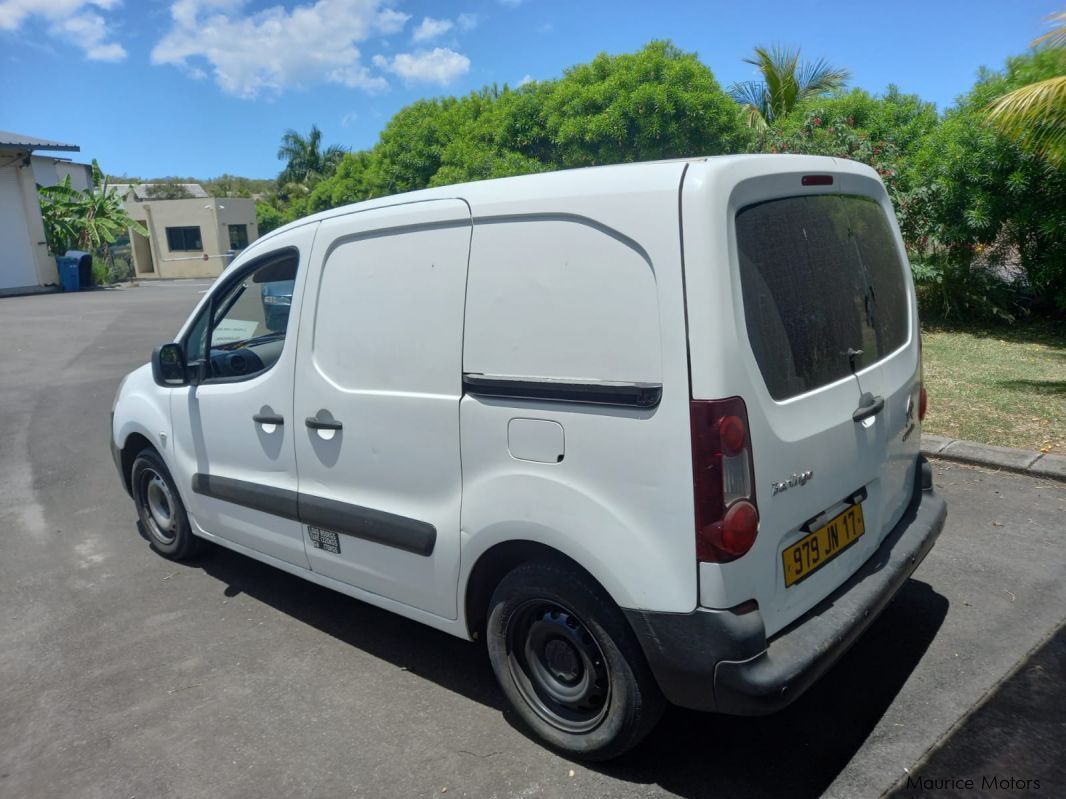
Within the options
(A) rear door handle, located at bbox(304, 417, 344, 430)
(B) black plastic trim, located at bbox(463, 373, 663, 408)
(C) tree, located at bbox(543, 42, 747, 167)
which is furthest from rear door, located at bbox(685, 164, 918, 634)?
(C) tree, located at bbox(543, 42, 747, 167)

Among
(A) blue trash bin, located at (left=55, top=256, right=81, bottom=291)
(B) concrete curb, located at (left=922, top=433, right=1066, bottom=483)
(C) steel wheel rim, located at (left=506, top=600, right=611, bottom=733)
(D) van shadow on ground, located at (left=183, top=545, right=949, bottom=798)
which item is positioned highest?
(A) blue trash bin, located at (left=55, top=256, right=81, bottom=291)

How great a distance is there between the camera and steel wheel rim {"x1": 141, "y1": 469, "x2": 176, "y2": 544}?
504cm

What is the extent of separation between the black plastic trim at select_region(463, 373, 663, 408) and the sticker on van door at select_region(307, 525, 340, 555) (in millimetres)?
1143

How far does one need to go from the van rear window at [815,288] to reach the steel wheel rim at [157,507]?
387 cm

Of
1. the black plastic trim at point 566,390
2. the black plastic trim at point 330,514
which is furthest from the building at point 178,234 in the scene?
the black plastic trim at point 566,390

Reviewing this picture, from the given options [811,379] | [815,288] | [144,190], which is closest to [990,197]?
[815,288]

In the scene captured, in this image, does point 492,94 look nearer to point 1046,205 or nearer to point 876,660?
point 1046,205

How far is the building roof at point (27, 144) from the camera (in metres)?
26.5

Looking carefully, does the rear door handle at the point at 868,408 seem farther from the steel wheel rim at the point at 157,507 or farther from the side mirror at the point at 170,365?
the steel wheel rim at the point at 157,507

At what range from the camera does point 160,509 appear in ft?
16.9

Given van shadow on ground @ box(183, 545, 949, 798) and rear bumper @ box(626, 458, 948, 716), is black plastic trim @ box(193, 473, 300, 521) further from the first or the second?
rear bumper @ box(626, 458, 948, 716)

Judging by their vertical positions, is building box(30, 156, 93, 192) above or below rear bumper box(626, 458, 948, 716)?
above

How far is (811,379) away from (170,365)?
3384 millimetres

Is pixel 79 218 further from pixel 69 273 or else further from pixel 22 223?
pixel 69 273
